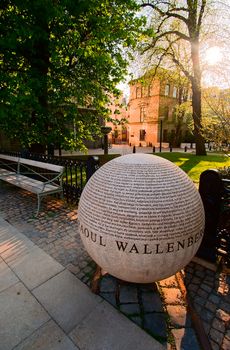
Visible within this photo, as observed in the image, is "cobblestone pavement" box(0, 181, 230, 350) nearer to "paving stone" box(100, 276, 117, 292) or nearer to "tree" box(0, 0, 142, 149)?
"paving stone" box(100, 276, 117, 292)

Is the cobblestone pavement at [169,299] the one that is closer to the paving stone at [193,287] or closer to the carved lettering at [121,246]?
the paving stone at [193,287]

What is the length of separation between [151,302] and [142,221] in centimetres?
129

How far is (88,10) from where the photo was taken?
741 cm

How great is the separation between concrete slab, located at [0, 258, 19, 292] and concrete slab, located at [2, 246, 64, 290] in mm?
66

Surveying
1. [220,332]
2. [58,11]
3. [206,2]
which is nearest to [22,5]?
[58,11]

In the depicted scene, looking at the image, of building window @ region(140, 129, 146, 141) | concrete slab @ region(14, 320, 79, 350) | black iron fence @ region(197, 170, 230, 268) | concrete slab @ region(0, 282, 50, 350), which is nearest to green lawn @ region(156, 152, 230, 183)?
black iron fence @ region(197, 170, 230, 268)

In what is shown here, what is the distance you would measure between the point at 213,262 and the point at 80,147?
7926mm

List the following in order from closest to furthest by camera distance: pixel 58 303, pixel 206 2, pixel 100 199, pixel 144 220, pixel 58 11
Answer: pixel 144 220
pixel 100 199
pixel 58 303
pixel 58 11
pixel 206 2

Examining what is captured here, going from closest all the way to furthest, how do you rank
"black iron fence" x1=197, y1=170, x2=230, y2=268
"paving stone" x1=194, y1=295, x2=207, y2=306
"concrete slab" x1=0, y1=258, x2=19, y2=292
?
1. "paving stone" x1=194, y1=295, x2=207, y2=306
2. "concrete slab" x1=0, y1=258, x2=19, y2=292
3. "black iron fence" x1=197, y1=170, x2=230, y2=268

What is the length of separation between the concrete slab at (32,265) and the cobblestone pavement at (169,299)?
0.16 metres

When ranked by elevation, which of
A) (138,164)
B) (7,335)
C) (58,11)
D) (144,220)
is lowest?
(7,335)

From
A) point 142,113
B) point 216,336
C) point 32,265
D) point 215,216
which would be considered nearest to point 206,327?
point 216,336

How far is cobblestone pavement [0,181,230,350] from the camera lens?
2.39 metres

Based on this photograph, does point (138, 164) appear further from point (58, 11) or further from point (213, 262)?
point (58, 11)
